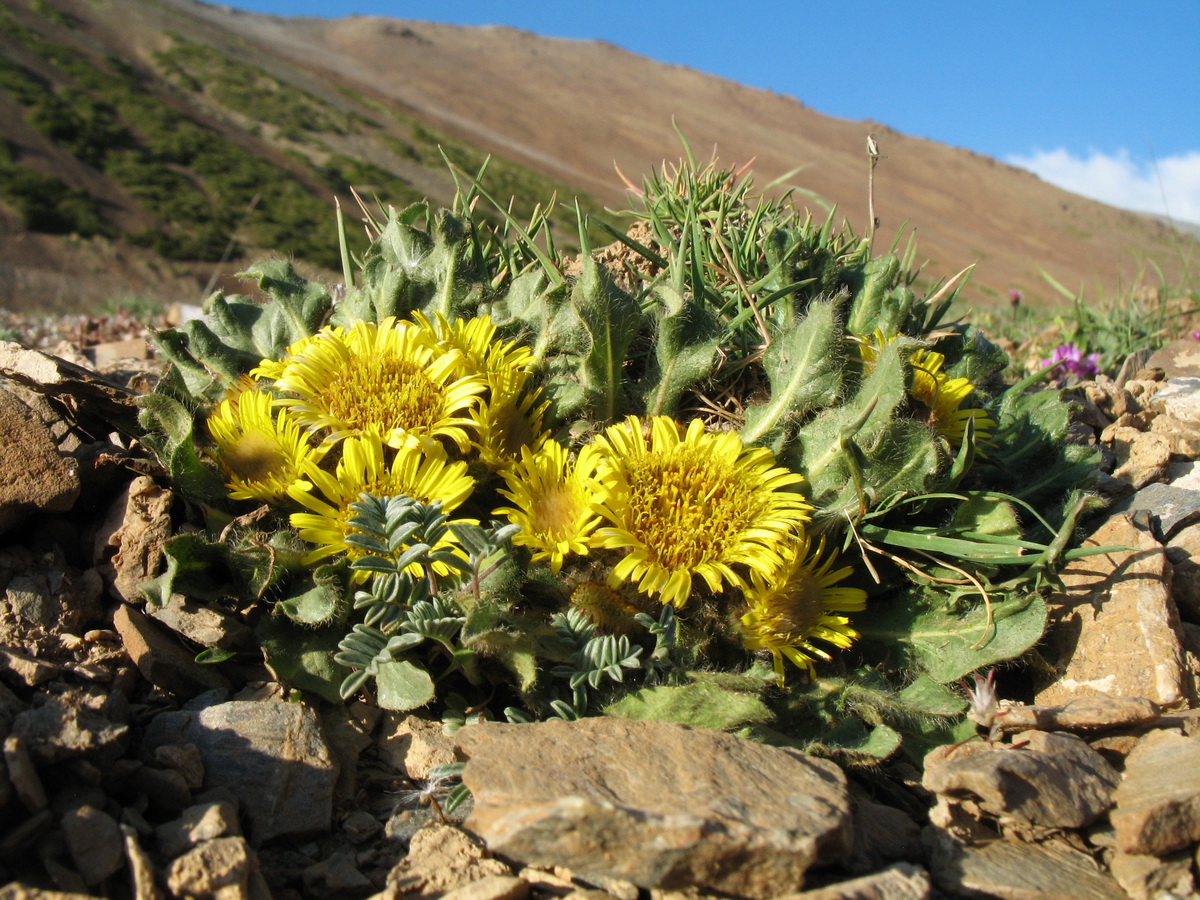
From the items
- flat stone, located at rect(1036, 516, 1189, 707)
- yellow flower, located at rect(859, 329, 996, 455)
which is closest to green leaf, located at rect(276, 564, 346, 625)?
yellow flower, located at rect(859, 329, 996, 455)

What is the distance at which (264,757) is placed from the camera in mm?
1550

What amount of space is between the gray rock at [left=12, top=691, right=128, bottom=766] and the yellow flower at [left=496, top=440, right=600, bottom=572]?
780 millimetres

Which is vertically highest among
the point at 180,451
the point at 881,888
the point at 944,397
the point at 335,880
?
the point at 944,397

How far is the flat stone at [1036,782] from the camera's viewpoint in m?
1.45

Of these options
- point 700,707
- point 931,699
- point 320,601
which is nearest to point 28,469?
point 320,601

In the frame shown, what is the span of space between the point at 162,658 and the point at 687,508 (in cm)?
114

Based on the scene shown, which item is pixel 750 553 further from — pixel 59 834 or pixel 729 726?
pixel 59 834

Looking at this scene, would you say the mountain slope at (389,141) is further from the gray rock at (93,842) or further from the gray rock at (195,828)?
the gray rock at (93,842)

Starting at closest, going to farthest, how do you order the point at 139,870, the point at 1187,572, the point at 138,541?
the point at 139,870 → the point at 138,541 → the point at 1187,572

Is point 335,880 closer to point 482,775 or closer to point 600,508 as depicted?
point 482,775

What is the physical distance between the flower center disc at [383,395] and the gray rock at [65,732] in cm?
74

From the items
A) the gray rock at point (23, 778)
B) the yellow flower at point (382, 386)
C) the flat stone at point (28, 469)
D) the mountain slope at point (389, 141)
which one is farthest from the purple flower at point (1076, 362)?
the gray rock at point (23, 778)

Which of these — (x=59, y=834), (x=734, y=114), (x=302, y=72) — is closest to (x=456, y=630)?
(x=59, y=834)

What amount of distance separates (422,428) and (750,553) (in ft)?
2.50
